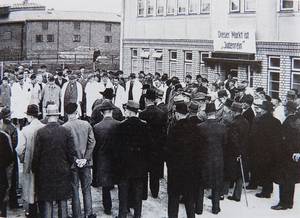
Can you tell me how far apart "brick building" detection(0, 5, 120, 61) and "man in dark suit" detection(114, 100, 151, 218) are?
129ft

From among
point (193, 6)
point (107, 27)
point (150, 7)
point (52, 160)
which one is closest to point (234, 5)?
point (193, 6)

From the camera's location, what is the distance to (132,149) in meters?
7.10

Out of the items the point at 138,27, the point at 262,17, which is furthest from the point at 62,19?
the point at 262,17

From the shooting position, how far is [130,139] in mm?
7082

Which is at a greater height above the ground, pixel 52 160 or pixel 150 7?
pixel 150 7

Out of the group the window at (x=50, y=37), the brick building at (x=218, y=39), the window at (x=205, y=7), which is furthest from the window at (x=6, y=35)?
the window at (x=205, y=7)

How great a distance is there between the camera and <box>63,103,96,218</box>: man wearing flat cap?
706cm

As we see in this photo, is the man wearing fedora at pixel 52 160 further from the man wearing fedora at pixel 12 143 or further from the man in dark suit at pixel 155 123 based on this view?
the man in dark suit at pixel 155 123

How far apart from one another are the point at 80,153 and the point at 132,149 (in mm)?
786

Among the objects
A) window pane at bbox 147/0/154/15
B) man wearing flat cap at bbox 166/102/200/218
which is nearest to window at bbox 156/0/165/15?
window pane at bbox 147/0/154/15

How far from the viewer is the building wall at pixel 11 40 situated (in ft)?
147

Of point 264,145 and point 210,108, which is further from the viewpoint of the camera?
point 264,145

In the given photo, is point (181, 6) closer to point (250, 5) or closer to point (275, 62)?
point (250, 5)

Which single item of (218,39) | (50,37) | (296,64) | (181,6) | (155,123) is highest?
(50,37)
